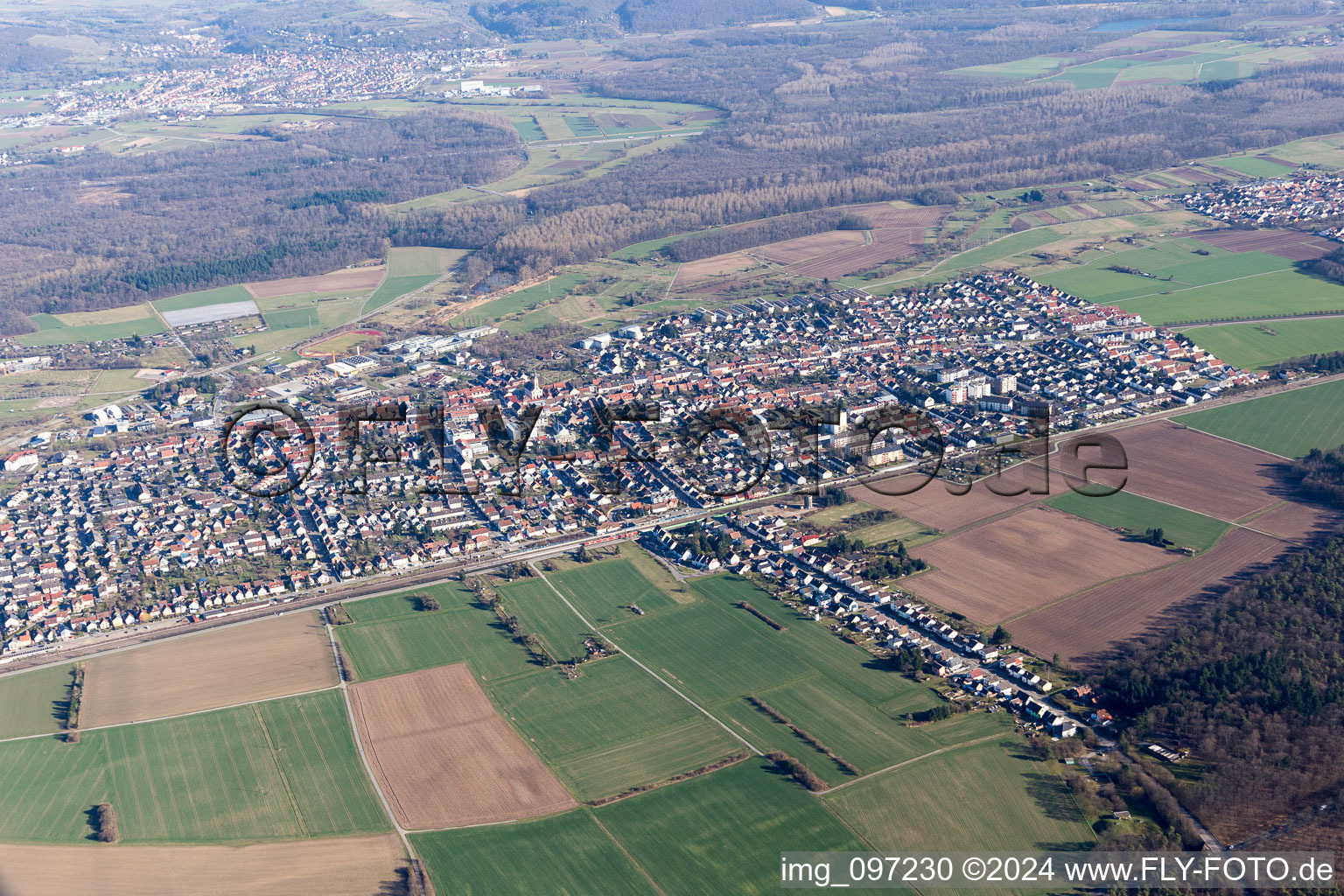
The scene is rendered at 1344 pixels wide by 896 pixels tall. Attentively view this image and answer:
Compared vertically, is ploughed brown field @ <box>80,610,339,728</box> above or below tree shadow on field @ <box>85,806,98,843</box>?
above

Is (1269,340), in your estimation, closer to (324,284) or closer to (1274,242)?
(1274,242)

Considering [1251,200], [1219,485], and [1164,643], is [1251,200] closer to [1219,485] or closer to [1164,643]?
[1219,485]

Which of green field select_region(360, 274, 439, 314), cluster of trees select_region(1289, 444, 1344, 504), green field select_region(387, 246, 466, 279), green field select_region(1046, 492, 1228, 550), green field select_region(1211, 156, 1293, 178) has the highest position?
green field select_region(1211, 156, 1293, 178)

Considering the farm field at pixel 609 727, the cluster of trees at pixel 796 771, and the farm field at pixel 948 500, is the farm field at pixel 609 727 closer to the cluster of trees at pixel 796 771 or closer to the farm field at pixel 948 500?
the cluster of trees at pixel 796 771

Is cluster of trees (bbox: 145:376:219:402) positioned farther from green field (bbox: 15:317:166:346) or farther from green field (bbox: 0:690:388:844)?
green field (bbox: 0:690:388:844)

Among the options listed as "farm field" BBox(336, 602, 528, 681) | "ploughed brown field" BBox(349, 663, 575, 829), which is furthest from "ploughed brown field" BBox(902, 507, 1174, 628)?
"ploughed brown field" BBox(349, 663, 575, 829)
